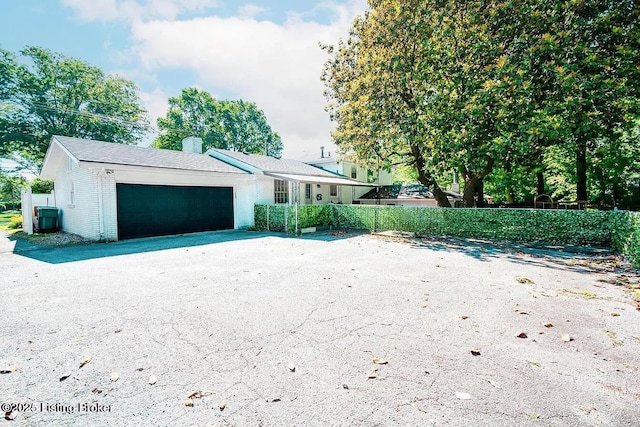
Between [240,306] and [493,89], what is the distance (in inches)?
437

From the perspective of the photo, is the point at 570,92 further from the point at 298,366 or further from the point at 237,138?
the point at 237,138

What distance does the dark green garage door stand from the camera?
1184 centimetres

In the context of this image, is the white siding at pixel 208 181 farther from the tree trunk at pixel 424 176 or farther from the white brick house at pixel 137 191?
the tree trunk at pixel 424 176

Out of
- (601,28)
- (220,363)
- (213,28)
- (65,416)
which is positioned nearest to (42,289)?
(65,416)

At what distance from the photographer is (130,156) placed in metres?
12.9

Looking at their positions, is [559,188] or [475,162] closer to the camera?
[475,162]

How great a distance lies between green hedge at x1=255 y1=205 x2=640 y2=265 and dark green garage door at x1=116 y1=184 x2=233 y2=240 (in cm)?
197

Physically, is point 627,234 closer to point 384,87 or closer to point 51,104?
point 384,87

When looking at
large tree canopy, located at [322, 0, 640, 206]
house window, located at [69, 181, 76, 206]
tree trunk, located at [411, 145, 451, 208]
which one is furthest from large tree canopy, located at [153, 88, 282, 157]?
large tree canopy, located at [322, 0, 640, 206]

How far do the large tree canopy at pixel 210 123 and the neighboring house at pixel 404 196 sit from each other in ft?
59.7

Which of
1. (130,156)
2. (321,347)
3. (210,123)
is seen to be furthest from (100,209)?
(210,123)

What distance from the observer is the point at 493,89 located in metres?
10.3

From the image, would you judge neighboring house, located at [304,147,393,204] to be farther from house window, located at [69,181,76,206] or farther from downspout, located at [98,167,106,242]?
house window, located at [69,181,76,206]

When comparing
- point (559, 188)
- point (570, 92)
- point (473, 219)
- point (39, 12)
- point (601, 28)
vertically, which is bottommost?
point (473, 219)
